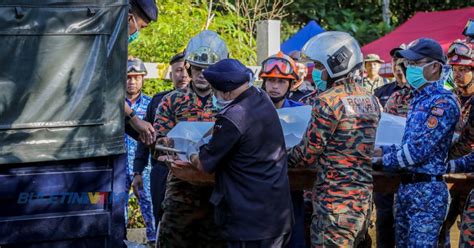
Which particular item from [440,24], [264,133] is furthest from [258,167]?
[440,24]

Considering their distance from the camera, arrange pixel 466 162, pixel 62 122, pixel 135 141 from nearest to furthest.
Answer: pixel 62 122
pixel 466 162
pixel 135 141

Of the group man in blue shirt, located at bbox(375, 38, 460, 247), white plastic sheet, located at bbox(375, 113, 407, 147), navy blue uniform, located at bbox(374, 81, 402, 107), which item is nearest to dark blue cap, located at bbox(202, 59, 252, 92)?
man in blue shirt, located at bbox(375, 38, 460, 247)

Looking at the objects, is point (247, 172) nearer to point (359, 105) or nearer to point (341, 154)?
point (341, 154)

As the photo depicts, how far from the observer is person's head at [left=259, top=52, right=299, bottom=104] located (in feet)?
24.0

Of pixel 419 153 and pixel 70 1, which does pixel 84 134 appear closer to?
pixel 70 1

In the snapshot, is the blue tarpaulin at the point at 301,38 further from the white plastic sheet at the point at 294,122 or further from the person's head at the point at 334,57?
the person's head at the point at 334,57

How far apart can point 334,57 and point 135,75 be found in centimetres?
361

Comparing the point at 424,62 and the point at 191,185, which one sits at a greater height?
the point at 424,62

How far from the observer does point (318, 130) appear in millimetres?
5473

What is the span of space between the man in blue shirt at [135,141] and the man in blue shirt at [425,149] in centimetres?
334

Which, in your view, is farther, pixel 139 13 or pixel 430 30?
pixel 430 30

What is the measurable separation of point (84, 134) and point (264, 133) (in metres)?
1.26

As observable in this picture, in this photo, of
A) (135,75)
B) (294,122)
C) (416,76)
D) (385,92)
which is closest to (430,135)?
(416,76)

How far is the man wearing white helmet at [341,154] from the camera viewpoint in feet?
18.0
